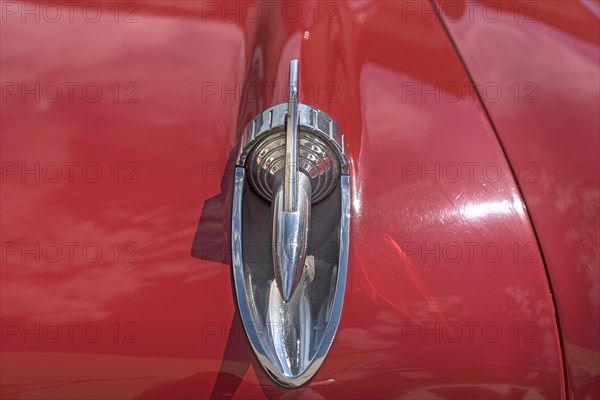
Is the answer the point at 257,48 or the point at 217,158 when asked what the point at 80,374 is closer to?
the point at 217,158

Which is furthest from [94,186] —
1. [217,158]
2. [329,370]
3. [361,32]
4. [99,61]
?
[361,32]

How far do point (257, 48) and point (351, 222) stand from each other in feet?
1.40

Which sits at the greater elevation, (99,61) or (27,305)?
(99,61)

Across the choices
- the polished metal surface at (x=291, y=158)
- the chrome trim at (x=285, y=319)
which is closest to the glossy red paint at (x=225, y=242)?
the chrome trim at (x=285, y=319)

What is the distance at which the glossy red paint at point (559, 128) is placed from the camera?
0.95m

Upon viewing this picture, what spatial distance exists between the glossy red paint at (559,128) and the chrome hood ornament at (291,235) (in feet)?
0.91

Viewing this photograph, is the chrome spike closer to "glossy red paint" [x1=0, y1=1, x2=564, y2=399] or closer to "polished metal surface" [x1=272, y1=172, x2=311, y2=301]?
"polished metal surface" [x1=272, y1=172, x2=311, y2=301]

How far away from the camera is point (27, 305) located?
0.89 meters

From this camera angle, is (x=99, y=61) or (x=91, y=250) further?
(x=99, y=61)

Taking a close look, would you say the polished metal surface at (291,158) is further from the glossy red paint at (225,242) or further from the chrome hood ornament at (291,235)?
the glossy red paint at (225,242)

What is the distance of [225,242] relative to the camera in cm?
95

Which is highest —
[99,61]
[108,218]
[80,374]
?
[99,61]

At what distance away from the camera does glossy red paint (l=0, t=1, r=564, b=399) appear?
0.89 meters

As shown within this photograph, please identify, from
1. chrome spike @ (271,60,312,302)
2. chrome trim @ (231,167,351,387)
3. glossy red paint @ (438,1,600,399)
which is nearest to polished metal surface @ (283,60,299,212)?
chrome spike @ (271,60,312,302)
